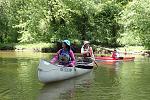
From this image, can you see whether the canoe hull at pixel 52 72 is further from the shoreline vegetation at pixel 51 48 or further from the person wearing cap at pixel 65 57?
the shoreline vegetation at pixel 51 48

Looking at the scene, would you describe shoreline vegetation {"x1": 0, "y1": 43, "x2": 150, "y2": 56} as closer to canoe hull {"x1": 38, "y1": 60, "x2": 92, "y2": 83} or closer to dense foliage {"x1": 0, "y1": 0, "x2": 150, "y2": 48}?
dense foliage {"x1": 0, "y1": 0, "x2": 150, "y2": 48}

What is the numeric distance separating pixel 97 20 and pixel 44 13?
8.48 metres

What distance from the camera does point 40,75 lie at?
17.5 metres

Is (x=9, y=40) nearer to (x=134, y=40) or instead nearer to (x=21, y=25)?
(x=21, y=25)

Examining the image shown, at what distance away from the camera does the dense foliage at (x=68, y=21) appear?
53.1 m

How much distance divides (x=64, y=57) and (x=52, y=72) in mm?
2000

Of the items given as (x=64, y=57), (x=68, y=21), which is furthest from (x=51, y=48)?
(x=64, y=57)

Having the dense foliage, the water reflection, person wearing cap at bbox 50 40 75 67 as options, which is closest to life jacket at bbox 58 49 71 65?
person wearing cap at bbox 50 40 75 67

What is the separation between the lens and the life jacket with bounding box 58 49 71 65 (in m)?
19.7

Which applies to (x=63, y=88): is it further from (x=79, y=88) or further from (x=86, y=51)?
(x=86, y=51)

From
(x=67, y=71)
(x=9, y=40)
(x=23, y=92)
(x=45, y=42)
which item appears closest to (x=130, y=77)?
(x=67, y=71)

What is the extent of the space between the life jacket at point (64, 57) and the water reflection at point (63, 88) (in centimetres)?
102

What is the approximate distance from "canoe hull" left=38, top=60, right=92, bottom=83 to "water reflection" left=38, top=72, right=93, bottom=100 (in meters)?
0.29

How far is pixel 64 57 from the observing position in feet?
64.6
